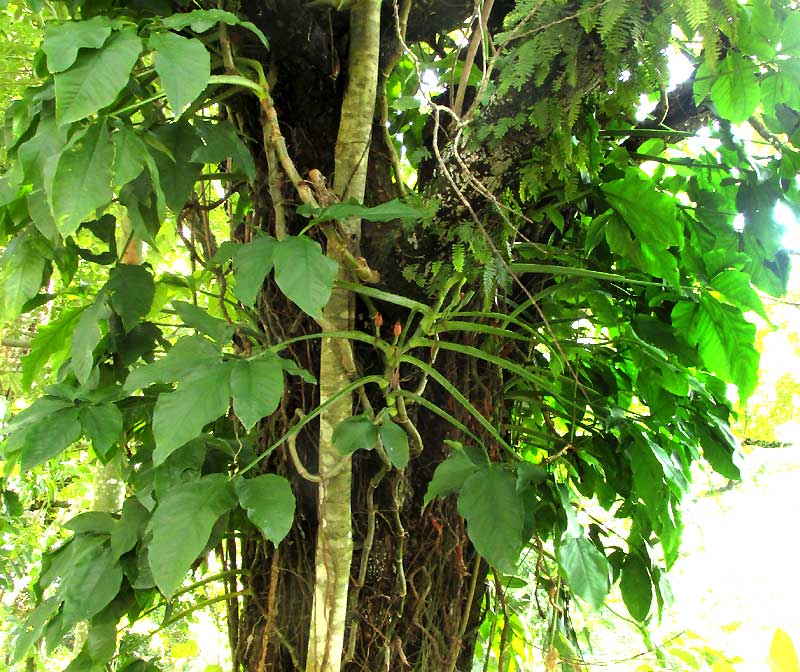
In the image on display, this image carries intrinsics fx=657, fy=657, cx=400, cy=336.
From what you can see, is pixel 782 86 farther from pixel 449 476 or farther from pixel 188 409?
pixel 188 409

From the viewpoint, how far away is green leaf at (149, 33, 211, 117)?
0.55m

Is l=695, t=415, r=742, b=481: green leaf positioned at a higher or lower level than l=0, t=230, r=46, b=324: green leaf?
lower

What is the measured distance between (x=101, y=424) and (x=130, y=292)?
0.59 feet

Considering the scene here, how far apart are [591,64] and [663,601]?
0.72 meters

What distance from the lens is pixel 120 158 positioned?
24.2 inches

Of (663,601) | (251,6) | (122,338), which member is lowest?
(663,601)

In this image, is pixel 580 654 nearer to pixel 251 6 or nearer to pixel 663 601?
pixel 663 601

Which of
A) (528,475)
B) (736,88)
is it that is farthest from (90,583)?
(736,88)

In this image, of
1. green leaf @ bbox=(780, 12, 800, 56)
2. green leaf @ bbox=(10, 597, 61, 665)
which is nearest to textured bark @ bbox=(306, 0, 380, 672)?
green leaf @ bbox=(10, 597, 61, 665)

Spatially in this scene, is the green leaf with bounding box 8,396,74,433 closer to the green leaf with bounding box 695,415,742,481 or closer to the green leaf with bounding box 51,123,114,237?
the green leaf with bounding box 51,123,114,237

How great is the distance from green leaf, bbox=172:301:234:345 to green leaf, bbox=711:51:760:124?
63 centimetres

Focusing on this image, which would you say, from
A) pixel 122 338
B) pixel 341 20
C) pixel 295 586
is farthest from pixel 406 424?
pixel 341 20

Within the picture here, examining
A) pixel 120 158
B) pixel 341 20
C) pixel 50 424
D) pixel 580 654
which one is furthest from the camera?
pixel 580 654

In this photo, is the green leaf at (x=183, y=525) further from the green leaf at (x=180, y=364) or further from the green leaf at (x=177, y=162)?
the green leaf at (x=177, y=162)
